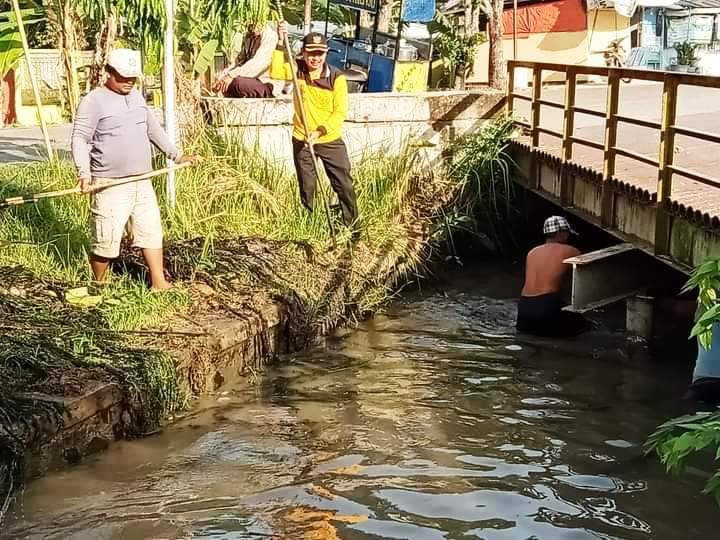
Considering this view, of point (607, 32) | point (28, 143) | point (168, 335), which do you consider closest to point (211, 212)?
point (168, 335)

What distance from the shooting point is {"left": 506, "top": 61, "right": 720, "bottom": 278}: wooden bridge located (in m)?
7.46

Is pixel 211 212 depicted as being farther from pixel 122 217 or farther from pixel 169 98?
pixel 122 217

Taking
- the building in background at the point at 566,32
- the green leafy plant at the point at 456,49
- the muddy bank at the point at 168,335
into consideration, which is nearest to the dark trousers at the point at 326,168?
the muddy bank at the point at 168,335

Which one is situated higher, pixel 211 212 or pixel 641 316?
pixel 211 212

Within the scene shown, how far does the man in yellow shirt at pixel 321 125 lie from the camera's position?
962 centimetres

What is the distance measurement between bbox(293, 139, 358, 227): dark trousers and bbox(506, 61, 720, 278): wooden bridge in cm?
216

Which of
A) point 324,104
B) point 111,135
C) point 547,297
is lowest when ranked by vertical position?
point 547,297

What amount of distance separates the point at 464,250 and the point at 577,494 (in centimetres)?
605

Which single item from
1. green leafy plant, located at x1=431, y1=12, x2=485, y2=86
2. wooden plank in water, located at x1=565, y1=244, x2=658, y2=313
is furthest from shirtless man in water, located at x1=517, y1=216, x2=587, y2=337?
green leafy plant, located at x1=431, y1=12, x2=485, y2=86

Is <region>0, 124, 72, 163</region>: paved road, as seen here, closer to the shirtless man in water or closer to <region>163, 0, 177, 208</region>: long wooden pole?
<region>163, 0, 177, 208</region>: long wooden pole

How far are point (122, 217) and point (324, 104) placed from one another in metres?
2.83

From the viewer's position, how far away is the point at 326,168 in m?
9.78

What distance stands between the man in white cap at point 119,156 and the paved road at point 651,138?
3.85 m

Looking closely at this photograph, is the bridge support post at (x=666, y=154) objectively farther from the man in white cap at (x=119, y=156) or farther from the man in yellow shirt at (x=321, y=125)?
the man in white cap at (x=119, y=156)
